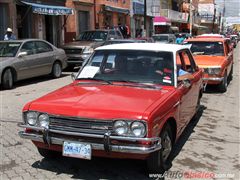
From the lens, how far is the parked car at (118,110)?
434cm

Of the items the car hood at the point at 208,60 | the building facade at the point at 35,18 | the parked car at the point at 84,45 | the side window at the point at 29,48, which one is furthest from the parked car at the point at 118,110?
the building facade at the point at 35,18

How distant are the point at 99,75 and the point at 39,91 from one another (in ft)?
19.5

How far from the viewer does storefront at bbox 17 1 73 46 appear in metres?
20.4

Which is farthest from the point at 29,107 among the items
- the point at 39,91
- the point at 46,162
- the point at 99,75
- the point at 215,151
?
the point at 39,91

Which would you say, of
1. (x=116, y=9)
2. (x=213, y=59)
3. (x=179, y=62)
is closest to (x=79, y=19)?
(x=116, y=9)

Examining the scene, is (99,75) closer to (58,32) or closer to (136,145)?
(136,145)

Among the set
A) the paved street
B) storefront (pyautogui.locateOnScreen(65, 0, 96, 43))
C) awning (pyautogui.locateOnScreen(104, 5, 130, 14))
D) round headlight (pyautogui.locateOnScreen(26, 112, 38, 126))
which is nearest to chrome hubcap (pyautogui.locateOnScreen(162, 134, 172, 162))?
the paved street

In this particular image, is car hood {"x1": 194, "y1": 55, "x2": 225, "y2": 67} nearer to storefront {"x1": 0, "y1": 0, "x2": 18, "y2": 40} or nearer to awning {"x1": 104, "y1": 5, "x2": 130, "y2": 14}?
storefront {"x1": 0, "y1": 0, "x2": 18, "y2": 40}

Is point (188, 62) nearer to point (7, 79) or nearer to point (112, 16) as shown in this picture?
point (7, 79)

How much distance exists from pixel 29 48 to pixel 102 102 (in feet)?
30.1

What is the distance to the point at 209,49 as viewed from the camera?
12.3m

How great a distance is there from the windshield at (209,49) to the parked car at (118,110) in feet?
21.1

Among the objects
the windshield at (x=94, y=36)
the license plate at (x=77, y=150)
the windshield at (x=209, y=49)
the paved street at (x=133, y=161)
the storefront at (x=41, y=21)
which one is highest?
the storefront at (x=41, y=21)

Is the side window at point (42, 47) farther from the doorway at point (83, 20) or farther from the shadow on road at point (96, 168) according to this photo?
the doorway at point (83, 20)
